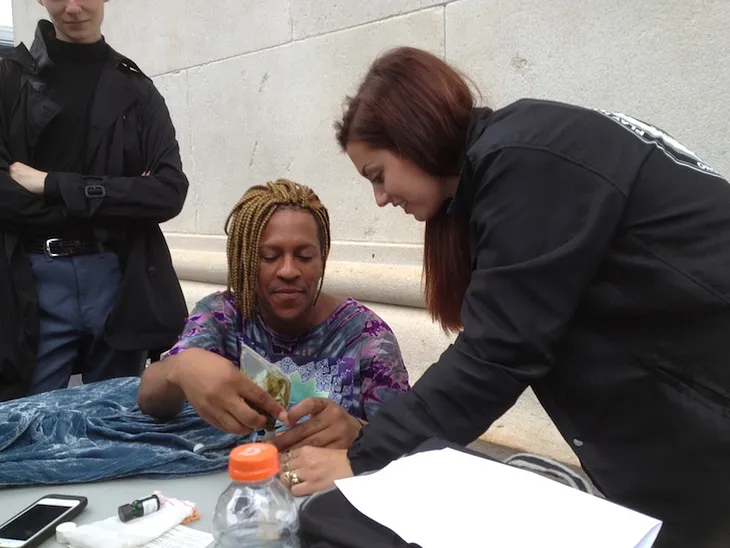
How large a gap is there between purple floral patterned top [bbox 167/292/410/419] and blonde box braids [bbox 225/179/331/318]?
0.18 feet

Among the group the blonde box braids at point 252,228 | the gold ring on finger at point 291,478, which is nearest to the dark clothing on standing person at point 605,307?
the gold ring on finger at point 291,478

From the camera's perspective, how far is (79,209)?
2.23m

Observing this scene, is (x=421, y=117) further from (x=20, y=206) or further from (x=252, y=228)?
(x=20, y=206)

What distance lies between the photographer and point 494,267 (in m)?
1.10

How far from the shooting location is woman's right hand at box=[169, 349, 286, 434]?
1.39m

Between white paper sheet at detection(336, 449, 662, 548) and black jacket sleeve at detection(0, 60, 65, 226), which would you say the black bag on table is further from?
black jacket sleeve at detection(0, 60, 65, 226)

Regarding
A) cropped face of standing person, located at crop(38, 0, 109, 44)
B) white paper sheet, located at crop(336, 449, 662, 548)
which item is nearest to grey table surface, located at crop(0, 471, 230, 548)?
white paper sheet, located at crop(336, 449, 662, 548)

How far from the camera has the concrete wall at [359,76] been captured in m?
2.36

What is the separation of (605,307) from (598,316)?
3 cm

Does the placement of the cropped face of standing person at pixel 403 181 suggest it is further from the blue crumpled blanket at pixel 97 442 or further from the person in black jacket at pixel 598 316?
the blue crumpled blanket at pixel 97 442

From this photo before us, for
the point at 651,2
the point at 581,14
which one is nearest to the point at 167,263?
the point at 581,14

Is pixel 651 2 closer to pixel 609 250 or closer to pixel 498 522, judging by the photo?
pixel 609 250

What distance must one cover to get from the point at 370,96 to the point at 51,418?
1.08m

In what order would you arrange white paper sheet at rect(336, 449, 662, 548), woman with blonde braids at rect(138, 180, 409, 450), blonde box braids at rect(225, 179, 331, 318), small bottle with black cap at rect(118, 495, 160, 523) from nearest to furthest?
white paper sheet at rect(336, 449, 662, 548), small bottle with black cap at rect(118, 495, 160, 523), woman with blonde braids at rect(138, 180, 409, 450), blonde box braids at rect(225, 179, 331, 318)
